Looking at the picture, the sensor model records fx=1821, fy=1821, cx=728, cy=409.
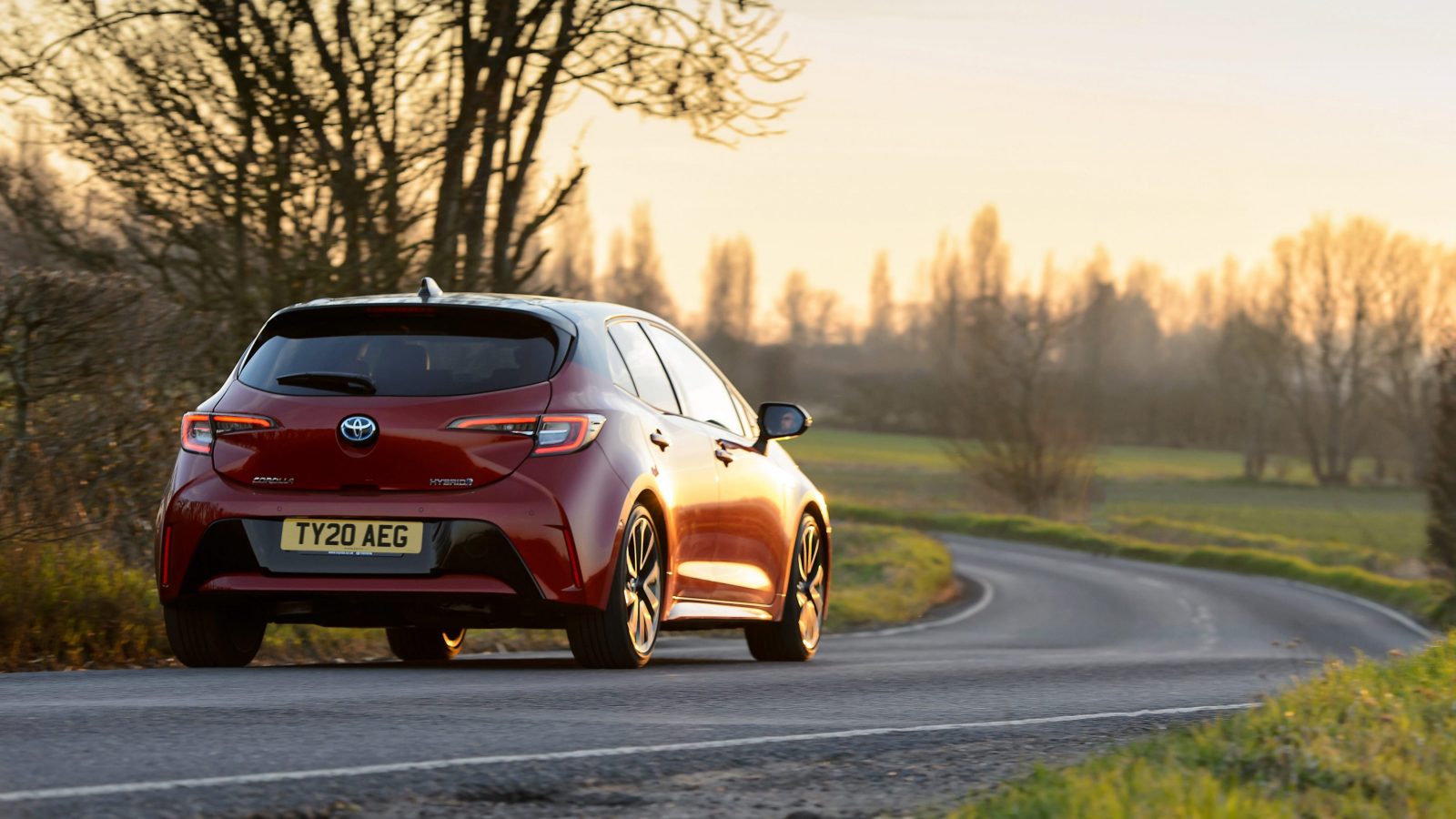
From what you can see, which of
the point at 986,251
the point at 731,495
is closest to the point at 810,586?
the point at 731,495

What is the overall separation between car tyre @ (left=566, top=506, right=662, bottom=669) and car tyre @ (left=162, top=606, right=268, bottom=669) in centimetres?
144

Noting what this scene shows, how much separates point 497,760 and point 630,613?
2.88 metres

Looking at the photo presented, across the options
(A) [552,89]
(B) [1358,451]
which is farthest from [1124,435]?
(A) [552,89]

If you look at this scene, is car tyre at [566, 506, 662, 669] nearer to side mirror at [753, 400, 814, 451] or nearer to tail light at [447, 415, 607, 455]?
tail light at [447, 415, 607, 455]

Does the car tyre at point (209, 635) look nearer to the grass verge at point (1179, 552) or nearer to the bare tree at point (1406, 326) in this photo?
the grass verge at point (1179, 552)

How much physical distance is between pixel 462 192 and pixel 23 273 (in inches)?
237

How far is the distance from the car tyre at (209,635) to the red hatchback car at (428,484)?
11mm

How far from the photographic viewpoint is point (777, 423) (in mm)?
9789

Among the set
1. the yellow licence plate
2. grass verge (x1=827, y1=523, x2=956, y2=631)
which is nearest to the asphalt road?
the yellow licence plate

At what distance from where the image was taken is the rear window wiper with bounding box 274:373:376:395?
Result: 7.53 metres

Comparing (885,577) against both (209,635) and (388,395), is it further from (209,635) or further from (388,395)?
(388,395)

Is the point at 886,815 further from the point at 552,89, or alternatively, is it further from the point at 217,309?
the point at 552,89

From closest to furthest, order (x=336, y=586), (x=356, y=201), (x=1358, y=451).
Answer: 1. (x=336, y=586)
2. (x=356, y=201)
3. (x=1358, y=451)

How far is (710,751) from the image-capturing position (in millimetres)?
5352
